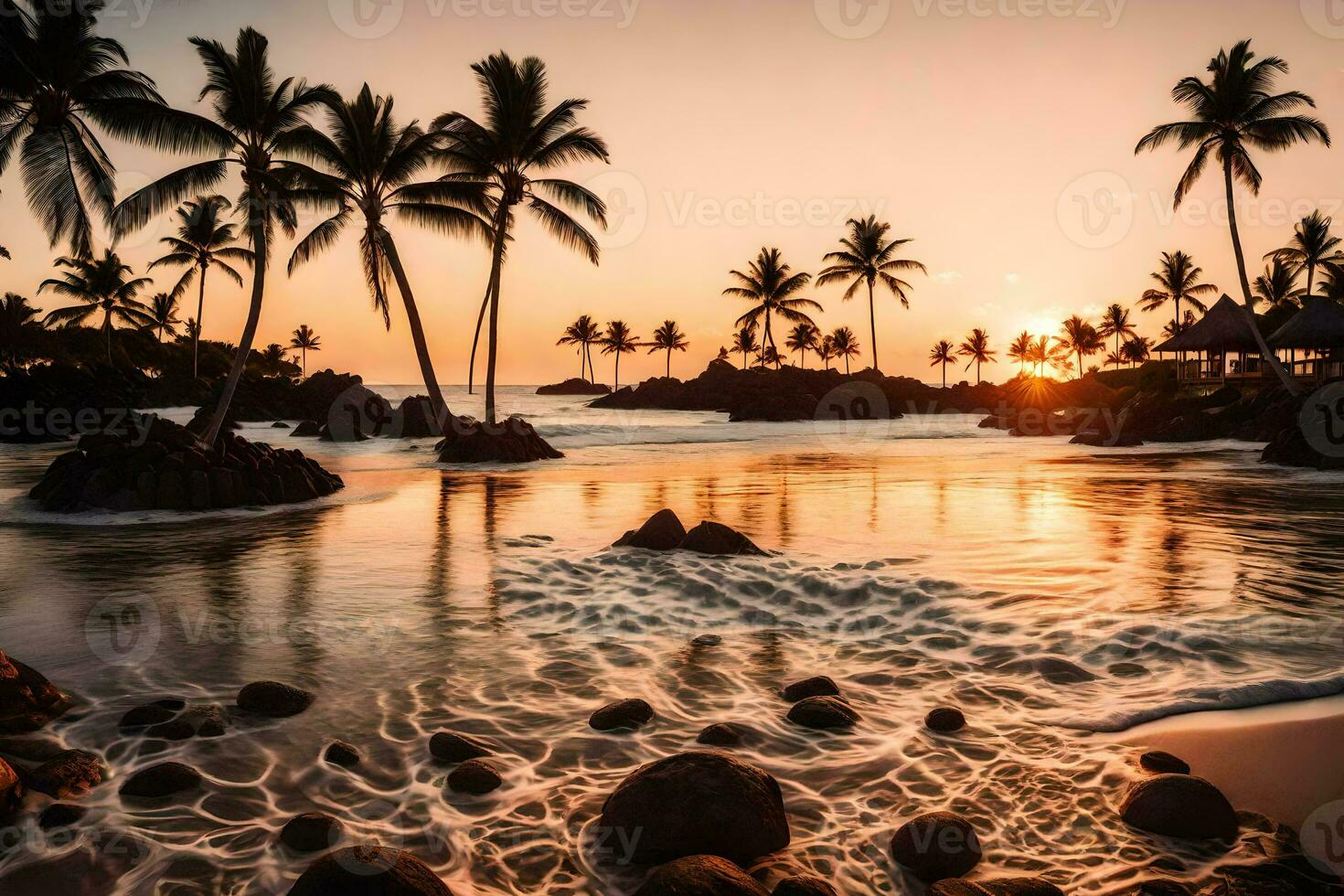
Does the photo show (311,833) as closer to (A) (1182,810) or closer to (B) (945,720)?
(B) (945,720)

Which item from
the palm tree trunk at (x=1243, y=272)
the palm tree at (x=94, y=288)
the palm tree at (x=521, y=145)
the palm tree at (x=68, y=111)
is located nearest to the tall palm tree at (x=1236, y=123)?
the palm tree trunk at (x=1243, y=272)

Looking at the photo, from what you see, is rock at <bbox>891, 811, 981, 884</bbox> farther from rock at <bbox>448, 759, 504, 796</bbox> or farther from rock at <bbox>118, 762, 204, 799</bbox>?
rock at <bbox>118, 762, 204, 799</bbox>

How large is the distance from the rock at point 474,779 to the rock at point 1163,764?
2.91m

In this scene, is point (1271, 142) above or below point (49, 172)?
above

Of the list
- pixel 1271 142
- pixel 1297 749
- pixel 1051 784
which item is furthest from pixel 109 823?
pixel 1271 142

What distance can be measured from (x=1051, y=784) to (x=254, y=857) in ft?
10.7

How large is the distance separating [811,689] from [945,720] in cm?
76

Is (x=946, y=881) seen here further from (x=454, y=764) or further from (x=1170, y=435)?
(x=1170, y=435)

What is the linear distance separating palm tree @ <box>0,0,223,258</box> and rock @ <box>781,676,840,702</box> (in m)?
16.8

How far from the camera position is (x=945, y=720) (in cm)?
403

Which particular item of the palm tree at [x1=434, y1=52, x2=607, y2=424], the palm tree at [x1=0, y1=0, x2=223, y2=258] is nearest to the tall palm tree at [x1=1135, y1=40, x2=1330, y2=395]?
the palm tree at [x1=434, y1=52, x2=607, y2=424]

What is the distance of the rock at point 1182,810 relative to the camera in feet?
9.75

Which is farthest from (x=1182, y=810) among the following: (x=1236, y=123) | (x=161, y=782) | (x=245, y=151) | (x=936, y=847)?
(x=1236, y=123)

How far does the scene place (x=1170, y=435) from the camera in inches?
1191
